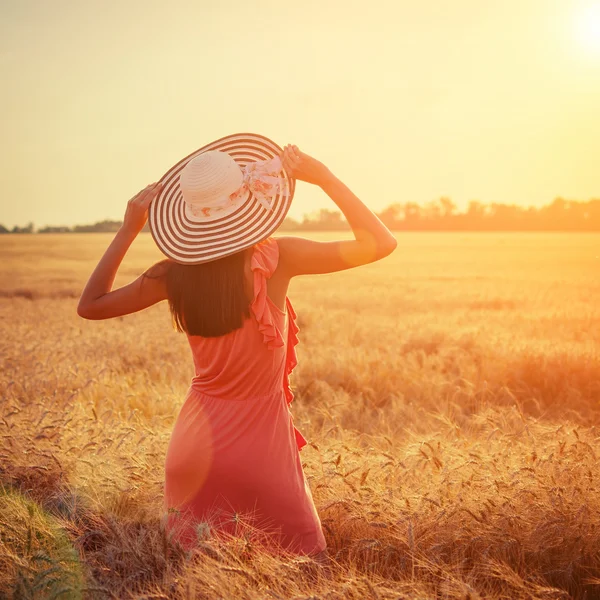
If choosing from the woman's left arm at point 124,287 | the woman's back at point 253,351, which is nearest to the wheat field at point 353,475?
the woman's back at point 253,351

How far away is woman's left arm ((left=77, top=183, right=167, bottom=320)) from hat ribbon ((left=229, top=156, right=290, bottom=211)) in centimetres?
37

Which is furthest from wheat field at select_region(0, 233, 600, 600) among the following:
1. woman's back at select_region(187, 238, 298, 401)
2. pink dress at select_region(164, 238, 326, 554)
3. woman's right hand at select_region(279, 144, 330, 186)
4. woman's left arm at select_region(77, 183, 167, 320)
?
woman's right hand at select_region(279, 144, 330, 186)

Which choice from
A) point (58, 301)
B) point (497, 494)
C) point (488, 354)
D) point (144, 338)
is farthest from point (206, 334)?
point (58, 301)

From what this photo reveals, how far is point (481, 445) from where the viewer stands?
4.09 meters

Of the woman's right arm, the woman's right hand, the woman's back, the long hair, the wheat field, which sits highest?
the woman's right hand

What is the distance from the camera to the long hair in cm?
243

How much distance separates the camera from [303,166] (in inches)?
96.7

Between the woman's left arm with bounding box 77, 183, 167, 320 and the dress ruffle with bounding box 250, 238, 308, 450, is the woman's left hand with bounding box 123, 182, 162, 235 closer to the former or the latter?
the woman's left arm with bounding box 77, 183, 167, 320

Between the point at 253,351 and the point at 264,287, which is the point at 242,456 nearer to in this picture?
the point at 253,351

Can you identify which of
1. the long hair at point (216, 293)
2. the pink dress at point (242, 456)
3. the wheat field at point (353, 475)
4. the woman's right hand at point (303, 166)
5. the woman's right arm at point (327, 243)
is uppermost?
the woman's right hand at point (303, 166)

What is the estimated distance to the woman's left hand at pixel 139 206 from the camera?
2.54 m

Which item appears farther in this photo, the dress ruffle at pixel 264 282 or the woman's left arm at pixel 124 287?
the woman's left arm at pixel 124 287

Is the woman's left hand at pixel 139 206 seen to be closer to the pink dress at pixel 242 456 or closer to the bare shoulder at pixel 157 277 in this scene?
the bare shoulder at pixel 157 277

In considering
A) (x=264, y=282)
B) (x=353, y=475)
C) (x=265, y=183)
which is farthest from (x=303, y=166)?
(x=353, y=475)
